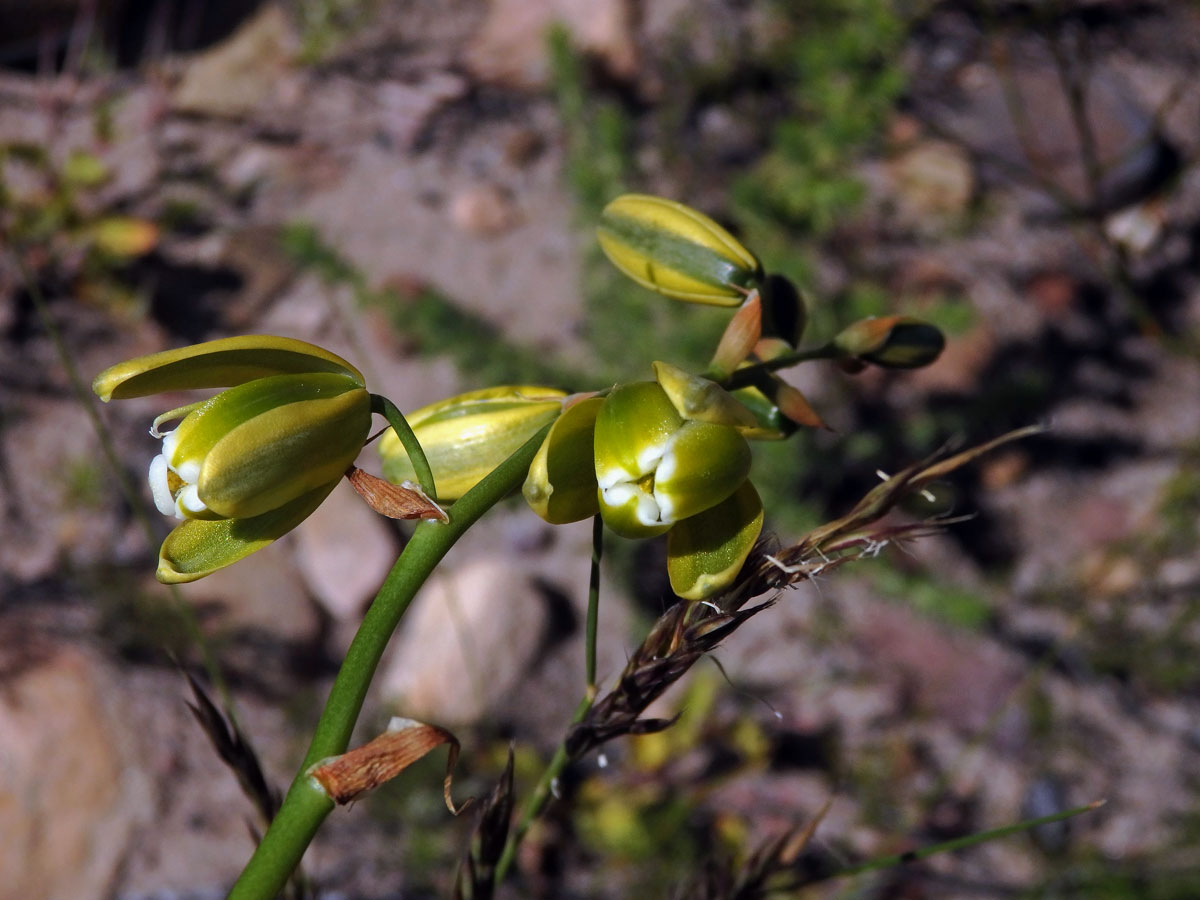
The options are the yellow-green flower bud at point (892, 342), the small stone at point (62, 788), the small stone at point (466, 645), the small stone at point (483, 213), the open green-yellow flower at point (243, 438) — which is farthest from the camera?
the small stone at point (483, 213)

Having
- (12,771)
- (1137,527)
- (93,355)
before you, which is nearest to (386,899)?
(12,771)

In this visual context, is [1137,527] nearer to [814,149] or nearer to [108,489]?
[814,149]

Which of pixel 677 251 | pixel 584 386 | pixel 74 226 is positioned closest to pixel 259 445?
pixel 677 251

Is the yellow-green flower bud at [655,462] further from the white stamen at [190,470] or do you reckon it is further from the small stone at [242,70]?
the small stone at [242,70]

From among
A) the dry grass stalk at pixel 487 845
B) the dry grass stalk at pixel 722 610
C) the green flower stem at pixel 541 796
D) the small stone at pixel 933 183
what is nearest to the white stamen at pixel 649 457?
the dry grass stalk at pixel 722 610

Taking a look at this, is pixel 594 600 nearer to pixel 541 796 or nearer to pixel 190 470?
pixel 541 796

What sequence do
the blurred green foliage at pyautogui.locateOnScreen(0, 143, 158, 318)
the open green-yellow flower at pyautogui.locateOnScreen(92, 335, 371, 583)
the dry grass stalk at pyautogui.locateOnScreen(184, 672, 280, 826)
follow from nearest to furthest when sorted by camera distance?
the open green-yellow flower at pyautogui.locateOnScreen(92, 335, 371, 583) → the dry grass stalk at pyautogui.locateOnScreen(184, 672, 280, 826) → the blurred green foliage at pyautogui.locateOnScreen(0, 143, 158, 318)

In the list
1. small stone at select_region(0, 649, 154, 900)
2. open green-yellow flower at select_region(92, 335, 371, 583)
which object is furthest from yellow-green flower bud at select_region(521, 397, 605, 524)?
small stone at select_region(0, 649, 154, 900)

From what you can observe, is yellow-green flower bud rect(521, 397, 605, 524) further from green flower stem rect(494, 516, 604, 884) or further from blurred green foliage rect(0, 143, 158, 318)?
blurred green foliage rect(0, 143, 158, 318)
